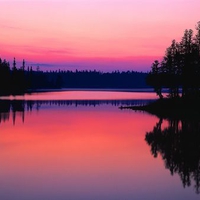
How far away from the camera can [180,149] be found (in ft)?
91.4

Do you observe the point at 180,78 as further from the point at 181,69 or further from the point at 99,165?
the point at 99,165

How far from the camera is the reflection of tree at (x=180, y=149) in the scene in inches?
809

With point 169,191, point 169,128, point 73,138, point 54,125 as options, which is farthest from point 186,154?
point 54,125

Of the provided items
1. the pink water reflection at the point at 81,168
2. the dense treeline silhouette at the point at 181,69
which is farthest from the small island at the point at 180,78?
the pink water reflection at the point at 81,168

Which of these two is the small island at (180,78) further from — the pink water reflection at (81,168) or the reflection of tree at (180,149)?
the pink water reflection at (81,168)

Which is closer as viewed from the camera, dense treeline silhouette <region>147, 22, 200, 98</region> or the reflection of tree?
Answer: the reflection of tree

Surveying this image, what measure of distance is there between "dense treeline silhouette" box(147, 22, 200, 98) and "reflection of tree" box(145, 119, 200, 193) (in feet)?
106

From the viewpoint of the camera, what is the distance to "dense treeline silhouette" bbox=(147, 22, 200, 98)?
73688 millimetres

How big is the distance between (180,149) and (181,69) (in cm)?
5580

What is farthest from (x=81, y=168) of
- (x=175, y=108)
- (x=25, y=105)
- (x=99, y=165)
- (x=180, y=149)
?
(x=25, y=105)

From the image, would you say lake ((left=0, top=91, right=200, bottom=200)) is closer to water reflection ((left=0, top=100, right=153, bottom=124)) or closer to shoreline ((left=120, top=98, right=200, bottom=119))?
water reflection ((left=0, top=100, right=153, bottom=124))

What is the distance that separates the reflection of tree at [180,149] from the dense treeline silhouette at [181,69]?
106 feet

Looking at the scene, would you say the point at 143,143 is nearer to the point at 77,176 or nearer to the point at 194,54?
the point at 77,176

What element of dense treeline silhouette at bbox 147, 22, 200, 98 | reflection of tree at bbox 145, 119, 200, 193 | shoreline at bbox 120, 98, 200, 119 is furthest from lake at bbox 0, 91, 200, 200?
dense treeline silhouette at bbox 147, 22, 200, 98
